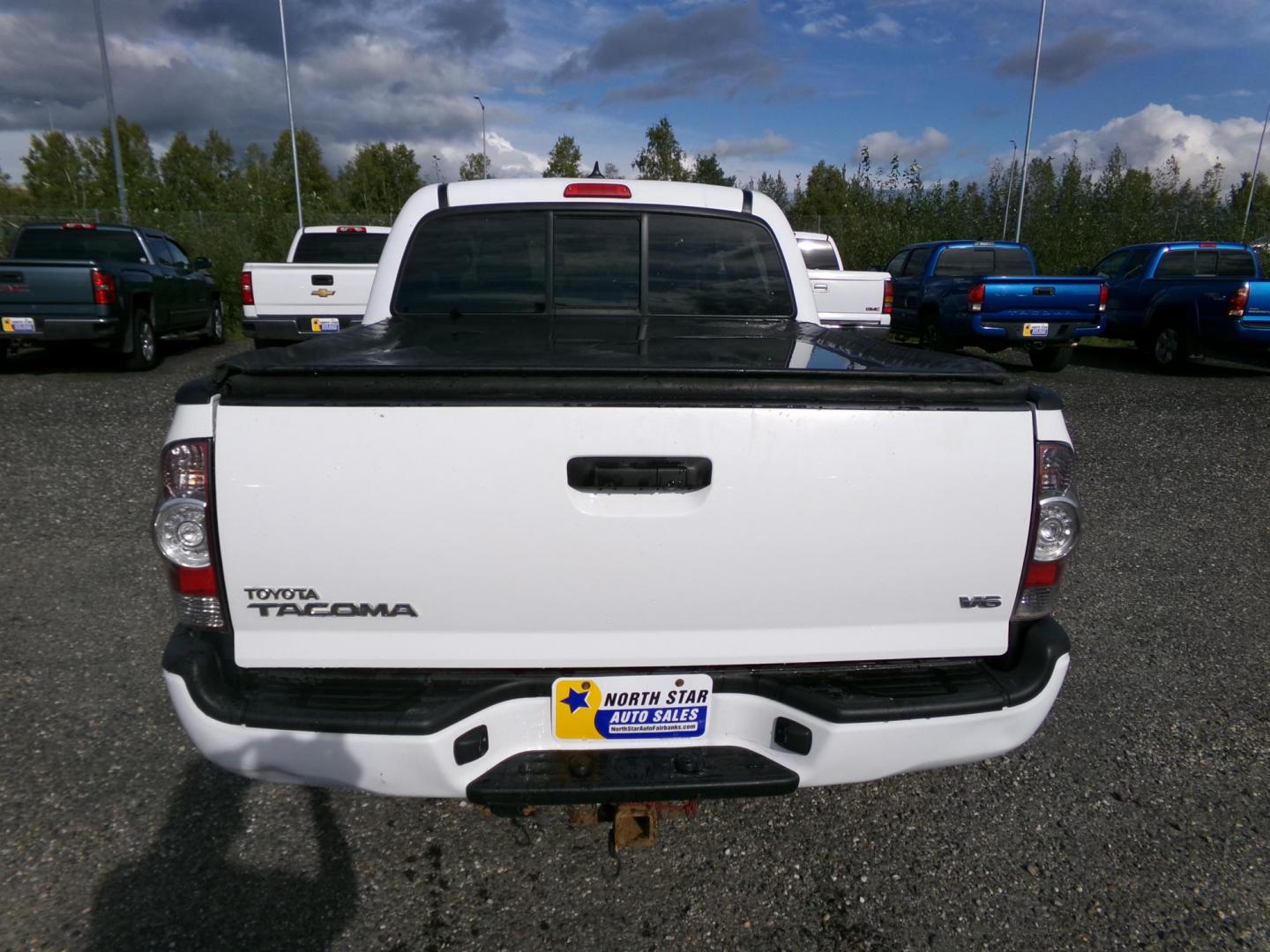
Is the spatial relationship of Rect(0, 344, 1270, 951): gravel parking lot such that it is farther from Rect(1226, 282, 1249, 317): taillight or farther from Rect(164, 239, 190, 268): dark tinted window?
Rect(164, 239, 190, 268): dark tinted window

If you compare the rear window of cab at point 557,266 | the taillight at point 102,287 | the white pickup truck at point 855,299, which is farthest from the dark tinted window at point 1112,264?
the taillight at point 102,287

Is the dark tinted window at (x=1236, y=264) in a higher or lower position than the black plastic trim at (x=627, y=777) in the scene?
higher

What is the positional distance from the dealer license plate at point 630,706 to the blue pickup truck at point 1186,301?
11.7 meters

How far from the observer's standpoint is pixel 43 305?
10.3m

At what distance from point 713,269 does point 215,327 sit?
13258 millimetres

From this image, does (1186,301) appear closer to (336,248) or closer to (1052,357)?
(1052,357)

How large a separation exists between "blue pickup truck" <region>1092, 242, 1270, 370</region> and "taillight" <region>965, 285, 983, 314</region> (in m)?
2.80

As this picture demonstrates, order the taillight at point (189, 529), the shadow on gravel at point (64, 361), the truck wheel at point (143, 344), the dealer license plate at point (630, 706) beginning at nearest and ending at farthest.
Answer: the taillight at point (189, 529) < the dealer license plate at point (630, 706) < the truck wheel at point (143, 344) < the shadow on gravel at point (64, 361)

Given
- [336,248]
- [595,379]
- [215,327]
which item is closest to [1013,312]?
[336,248]

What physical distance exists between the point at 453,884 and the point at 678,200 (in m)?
2.75

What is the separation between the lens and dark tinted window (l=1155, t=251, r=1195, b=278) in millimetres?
13055

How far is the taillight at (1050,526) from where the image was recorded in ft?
6.86

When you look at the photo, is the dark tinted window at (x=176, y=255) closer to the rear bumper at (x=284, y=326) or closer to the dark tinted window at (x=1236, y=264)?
the rear bumper at (x=284, y=326)

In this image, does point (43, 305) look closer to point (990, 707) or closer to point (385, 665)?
point (385, 665)
